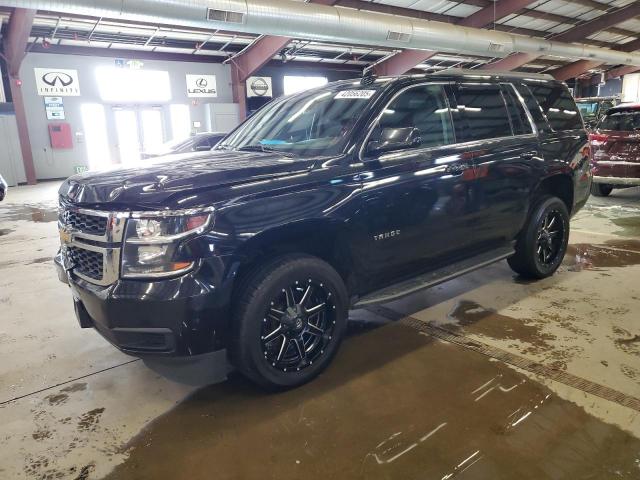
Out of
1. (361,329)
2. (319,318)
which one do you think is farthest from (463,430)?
(361,329)

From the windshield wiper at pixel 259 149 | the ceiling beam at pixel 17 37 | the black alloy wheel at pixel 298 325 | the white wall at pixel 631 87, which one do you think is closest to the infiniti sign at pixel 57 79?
the ceiling beam at pixel 17 37

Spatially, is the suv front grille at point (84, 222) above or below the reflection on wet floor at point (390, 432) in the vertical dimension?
above

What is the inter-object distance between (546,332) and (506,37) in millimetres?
13248

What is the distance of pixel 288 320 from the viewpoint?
2557 millimetres

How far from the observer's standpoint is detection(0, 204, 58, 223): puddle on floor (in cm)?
850

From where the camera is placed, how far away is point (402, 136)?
2734 mm

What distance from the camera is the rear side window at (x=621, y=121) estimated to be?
7566 millimetres

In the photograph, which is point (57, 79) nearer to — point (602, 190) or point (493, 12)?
point (493, 12)

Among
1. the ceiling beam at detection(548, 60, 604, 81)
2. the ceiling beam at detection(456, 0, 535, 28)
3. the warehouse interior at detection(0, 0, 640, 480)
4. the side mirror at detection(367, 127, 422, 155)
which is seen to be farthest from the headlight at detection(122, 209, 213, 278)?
the ceiling beam at detection(548, 60, 604, 81)

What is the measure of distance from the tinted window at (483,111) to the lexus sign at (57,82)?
15.6 meters

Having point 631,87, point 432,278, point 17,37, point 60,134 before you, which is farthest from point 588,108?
point 60,134

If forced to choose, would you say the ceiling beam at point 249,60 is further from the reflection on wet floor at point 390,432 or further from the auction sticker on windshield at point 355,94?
the reflection on wet floor at point 390,432

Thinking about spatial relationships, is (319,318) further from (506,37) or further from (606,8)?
(606,8)

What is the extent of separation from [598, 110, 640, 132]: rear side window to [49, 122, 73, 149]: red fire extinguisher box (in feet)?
50.1
